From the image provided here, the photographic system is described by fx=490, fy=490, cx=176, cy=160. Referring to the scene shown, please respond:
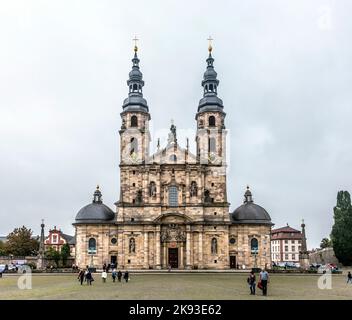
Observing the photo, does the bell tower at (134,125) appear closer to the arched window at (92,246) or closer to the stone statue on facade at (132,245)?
the stone statue on facade at (132,245)

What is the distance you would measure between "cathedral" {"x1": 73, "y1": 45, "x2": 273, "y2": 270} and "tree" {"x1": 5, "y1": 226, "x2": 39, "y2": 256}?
28061mm

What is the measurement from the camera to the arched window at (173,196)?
69938 mm

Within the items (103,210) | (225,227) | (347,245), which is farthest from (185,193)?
(347,245)

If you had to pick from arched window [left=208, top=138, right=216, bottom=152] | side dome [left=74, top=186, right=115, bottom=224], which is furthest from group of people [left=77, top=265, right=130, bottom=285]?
arched window [left=208, top=138, right=216, bottom=152]

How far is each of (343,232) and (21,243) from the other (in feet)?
192

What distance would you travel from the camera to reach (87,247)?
69.9 m

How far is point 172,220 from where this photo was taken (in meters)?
68.9

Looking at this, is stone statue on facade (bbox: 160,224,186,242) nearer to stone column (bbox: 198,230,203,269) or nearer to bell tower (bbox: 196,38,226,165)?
stone column (bbox: 198,230,203,269)

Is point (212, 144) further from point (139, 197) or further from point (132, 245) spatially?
point (132, 245)

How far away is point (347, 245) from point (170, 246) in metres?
26.2

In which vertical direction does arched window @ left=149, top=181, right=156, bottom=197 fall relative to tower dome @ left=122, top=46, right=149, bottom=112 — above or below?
below

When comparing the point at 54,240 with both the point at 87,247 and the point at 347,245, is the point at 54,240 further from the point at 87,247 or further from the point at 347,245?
the point at 347,245

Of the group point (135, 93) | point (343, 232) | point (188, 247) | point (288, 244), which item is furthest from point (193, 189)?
point (288, 244)

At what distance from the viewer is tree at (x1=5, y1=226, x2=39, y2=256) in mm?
93188
